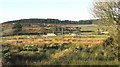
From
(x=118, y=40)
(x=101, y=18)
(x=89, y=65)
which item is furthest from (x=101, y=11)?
(x=89, y=65)

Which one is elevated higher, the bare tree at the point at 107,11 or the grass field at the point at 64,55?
the bare tree at the point at 107,11

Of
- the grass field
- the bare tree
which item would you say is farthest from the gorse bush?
the bare tree

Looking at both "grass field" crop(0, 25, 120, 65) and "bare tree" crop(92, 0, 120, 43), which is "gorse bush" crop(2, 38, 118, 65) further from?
"bare tree" crop(92, 0, 120, 43)

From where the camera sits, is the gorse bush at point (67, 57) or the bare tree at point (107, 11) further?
the bare tree at point (107, 11)

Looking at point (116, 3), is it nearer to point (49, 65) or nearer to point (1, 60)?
point (49, 65)

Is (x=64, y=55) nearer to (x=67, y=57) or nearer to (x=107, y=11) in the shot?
(x=67, y=57)

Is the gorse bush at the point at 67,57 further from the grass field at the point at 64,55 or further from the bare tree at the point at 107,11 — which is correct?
the bare tree at the point at 107,11

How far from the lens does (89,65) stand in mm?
8695

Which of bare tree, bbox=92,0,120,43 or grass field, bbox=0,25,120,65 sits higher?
bare tree, bbox=92,0,120,43

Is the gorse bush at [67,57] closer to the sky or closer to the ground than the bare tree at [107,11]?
closer to the ground

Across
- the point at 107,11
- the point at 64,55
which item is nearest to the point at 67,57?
the point at 64,55

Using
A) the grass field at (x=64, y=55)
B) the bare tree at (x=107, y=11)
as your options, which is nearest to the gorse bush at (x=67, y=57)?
the grass field at (x=64, y=55)

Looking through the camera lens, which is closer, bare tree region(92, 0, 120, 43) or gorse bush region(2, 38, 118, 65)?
gorse bush region(2, 38, 118, 65)

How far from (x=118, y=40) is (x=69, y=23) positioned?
12102 centimetres
